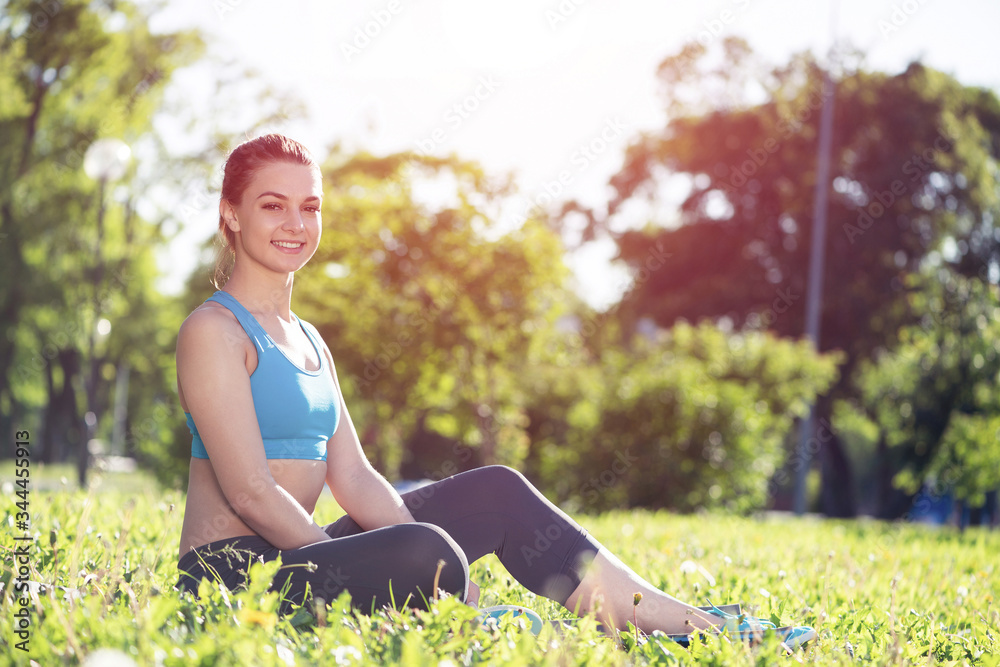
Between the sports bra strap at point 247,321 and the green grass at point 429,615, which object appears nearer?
the green grass at point 429,615

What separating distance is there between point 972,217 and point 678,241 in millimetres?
6706

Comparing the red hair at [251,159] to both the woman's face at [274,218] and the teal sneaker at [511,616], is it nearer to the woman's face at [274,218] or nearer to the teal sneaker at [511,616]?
the woman's face at [274,218]

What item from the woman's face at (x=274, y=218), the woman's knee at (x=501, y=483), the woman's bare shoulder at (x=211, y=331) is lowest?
the woman's knee at (x=501, y=483)

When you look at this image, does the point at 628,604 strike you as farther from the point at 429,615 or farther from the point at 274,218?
the point at 274,218

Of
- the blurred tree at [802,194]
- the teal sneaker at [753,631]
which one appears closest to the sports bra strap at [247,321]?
the teal sneaker at [753,631]

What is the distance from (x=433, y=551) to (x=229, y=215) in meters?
1.29

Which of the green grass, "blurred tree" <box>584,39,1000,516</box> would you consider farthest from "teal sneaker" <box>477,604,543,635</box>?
"blurred tree" <box>584,39,1000,516</box>

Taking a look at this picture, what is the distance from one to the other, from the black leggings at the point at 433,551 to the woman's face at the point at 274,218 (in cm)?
88

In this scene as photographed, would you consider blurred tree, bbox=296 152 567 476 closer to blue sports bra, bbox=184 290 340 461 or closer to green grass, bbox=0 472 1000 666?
green grass, bbox=0 472 1000 666

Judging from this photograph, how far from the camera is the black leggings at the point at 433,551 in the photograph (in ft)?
7.50

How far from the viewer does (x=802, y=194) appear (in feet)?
67.2

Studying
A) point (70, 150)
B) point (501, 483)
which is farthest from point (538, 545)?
point (70, 150)

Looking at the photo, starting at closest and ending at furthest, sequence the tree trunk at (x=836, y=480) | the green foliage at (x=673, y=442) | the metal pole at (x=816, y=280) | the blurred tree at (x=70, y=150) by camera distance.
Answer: the green foliage at (x=673, y=442), the blurred tree at (x=70, y=150), the metal pole at (x=816, y=280), the tree trunk at (x=836, y=480)

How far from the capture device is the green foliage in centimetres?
1084
